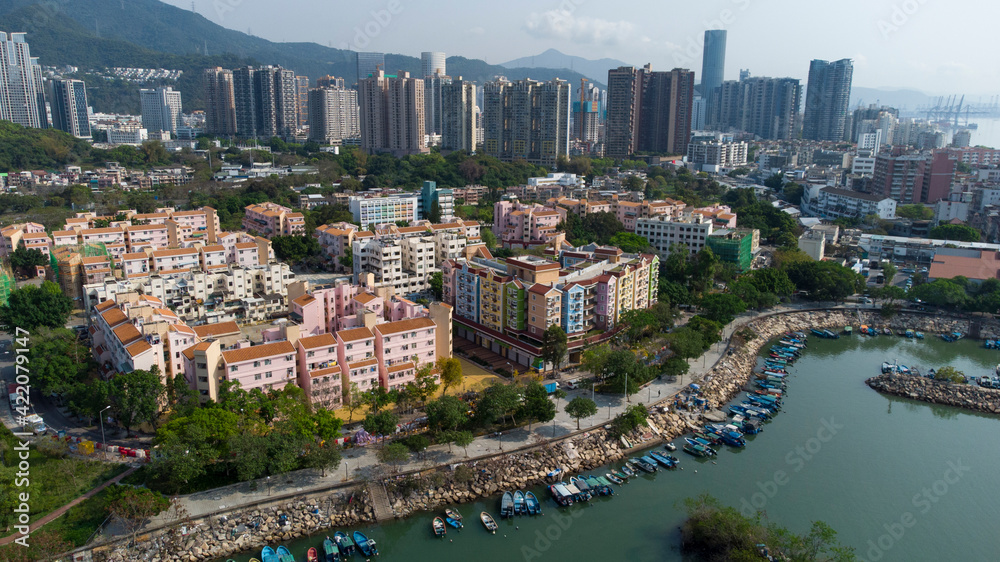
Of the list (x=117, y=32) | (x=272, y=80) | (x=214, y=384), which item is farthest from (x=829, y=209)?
(x=117, y=32)

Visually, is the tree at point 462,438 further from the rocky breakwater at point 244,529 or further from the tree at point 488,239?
the tree at point 488,239

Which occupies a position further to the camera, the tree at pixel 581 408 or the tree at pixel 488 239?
the tree at pixel 488 239

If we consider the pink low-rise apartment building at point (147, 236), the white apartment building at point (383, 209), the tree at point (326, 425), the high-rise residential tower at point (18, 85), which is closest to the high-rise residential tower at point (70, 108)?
the high-rise residential tower at point (18, 85)

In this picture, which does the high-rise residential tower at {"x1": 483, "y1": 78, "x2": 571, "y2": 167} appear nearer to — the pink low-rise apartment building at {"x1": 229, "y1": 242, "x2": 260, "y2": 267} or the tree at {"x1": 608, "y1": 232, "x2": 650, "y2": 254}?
the tree at {"x1": 608, "y1": 232, "x2": 650, "y2": 254}

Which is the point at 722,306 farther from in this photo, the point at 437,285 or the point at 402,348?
the point at 402,348

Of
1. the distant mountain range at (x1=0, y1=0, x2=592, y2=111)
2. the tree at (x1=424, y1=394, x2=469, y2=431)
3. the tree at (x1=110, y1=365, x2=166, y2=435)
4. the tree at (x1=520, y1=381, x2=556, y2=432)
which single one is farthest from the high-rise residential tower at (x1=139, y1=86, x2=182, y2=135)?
the tree at (x1=520, y1=381, x2=556, y2=432)

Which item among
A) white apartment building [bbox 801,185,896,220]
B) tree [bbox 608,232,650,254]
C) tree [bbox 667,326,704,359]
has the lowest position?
tree [bbox 667,326,704,359]

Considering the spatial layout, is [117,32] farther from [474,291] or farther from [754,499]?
[754,499]
